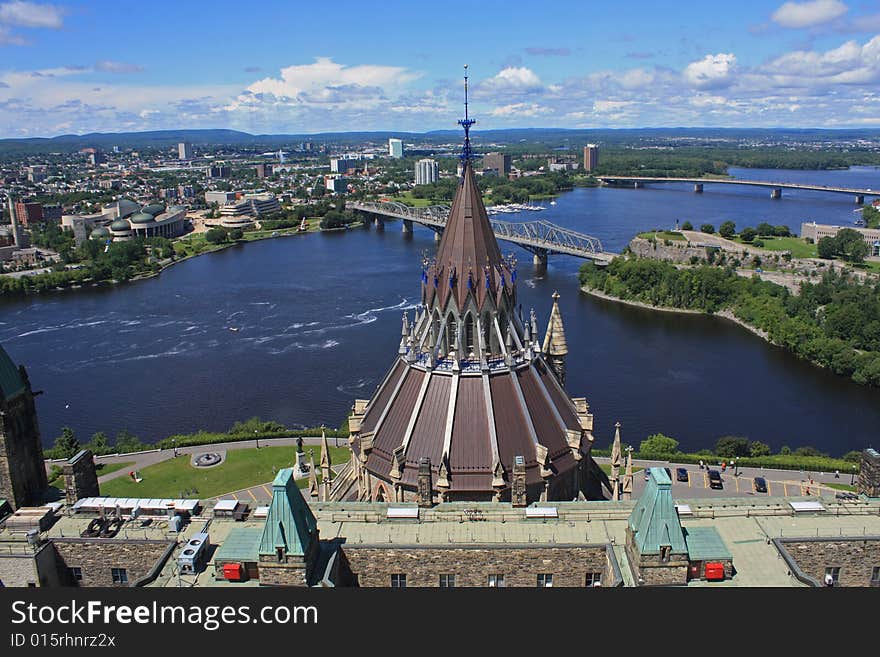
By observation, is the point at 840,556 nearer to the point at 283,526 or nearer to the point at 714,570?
the point at 714,570

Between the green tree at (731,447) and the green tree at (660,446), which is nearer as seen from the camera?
the green tree at (731,447)

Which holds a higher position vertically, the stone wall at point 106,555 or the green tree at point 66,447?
the stone wall at point 106,555

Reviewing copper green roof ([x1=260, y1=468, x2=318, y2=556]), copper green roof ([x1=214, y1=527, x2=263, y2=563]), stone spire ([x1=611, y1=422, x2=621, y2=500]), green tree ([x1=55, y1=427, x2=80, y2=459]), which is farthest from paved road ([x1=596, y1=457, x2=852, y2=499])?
green tree ([x1=55, y1=427, x2=80, y2=459])

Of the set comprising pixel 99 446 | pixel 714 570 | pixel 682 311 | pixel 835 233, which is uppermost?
pixel 714 570

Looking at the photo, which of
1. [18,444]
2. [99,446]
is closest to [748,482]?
[18,444]

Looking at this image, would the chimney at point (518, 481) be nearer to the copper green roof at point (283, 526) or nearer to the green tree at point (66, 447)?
the copper green roof at point (283, 526)

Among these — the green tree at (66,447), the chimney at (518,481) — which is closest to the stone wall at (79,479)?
the chimney at (518,481)

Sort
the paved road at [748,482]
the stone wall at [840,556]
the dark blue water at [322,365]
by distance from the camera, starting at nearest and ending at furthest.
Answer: the stone wall at [840,556] < the paved road at [748,482] < the dark blue water at [322,365]

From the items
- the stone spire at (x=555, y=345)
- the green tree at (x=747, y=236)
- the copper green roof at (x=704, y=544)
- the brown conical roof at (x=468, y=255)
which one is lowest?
the green tree at (x=747, y=236)

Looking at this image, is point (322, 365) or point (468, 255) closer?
point (468, 255)
